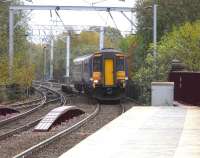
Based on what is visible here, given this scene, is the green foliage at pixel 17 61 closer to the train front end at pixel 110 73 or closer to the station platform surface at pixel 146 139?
the train front end at pixel 110 73

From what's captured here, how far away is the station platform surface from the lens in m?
13.2

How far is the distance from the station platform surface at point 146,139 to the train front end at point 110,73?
1986 centimetres

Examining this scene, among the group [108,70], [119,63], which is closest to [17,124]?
[108,70]

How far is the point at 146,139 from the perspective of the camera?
15.7 meters

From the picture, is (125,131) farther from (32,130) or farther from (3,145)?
(32,130)

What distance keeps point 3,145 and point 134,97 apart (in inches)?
1242

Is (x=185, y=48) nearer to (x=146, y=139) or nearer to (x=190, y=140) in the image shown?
(x=146, y=139)

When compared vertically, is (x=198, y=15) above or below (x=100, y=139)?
above

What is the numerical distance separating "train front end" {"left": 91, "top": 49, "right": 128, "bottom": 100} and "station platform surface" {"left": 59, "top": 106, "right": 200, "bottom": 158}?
19.9 metres

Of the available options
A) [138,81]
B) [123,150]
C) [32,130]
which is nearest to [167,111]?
[32,130]

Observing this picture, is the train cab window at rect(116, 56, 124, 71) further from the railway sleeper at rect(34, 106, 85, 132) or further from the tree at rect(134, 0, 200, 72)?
the railway sleeper at rect(34, 106, 85, 132)

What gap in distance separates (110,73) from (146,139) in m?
27.7

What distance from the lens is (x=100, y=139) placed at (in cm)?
1592

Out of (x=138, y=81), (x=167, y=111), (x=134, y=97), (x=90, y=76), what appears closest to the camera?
(x=167, y=111)
